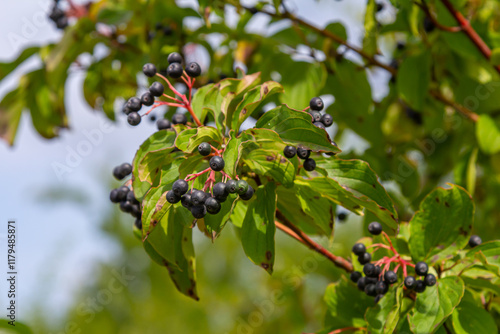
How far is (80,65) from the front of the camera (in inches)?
114

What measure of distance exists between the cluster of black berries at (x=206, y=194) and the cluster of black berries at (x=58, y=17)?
203cm

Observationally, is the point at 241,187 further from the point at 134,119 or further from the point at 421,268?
the point at 421,268

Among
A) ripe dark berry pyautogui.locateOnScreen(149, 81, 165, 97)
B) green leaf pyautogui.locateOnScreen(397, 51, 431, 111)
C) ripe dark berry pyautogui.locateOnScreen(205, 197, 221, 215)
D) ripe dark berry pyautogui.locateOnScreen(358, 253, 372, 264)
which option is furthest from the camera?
green leaf pyautogui.locateOnScreen(397, 51, 431, 111)

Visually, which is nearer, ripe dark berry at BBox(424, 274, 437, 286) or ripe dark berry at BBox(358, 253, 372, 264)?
ripe dark berry at BBox(424, 274, 437, 286)

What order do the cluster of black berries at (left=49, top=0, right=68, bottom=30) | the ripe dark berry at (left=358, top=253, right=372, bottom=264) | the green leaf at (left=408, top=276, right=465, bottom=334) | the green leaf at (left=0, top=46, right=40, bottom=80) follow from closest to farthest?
the green leaf at (left=408, top=276, right=465, bottom=334) < the ripe dark berry at (left=358, top=253, right=372, bottom=264) < the green leaf at (left=0, top=46, right=40, bottom=80) < the cluster of black berries at (left=49, top=0, right=68, bottom=30)

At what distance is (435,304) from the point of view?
4.45 ft

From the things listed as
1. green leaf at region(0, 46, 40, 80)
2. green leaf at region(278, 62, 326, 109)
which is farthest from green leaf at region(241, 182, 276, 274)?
green leaf at region(0, 46, 40, 80)

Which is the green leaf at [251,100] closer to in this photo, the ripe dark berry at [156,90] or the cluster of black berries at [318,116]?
the cluster of black berries at [318,116]

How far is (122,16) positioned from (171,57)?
1111 millimetres

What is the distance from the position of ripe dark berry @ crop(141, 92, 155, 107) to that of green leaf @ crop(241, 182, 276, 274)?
384mm

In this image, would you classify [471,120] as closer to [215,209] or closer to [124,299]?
[215,209]

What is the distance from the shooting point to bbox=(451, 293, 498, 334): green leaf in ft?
4.50

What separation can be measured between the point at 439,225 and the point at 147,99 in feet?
2.97

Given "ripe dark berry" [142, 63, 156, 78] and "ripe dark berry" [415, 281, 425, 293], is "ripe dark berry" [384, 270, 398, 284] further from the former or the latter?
"ripe dark berry" [142, 63, 156, 78]
